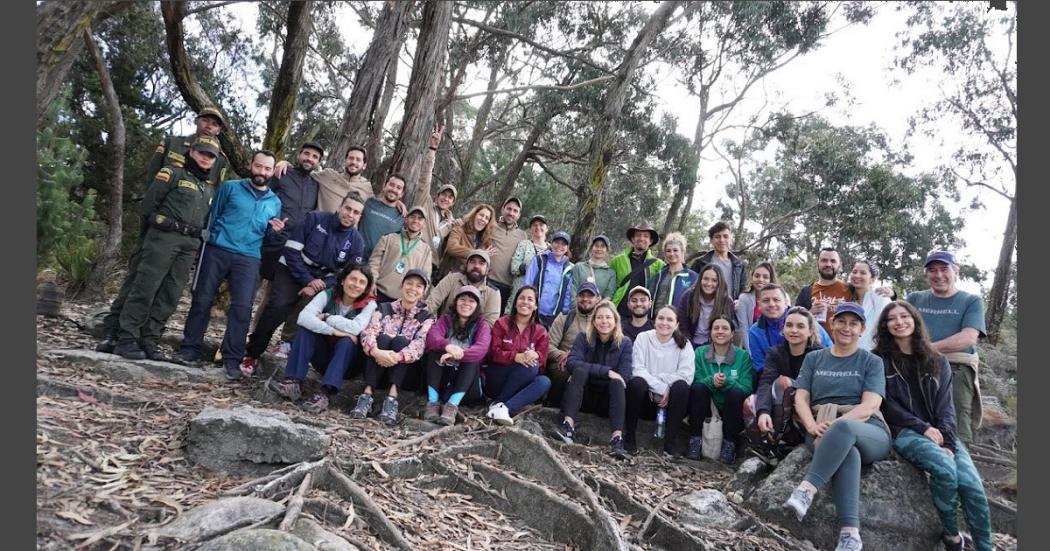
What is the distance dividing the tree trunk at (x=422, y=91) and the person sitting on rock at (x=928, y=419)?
481 centimetres

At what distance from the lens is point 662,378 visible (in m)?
5.48

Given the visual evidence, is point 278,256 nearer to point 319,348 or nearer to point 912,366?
point 319,348

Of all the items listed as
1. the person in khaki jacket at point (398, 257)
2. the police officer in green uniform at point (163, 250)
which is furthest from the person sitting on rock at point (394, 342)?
the police officer in green uniform at point (163, 250)

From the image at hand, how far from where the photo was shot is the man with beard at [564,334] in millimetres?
5719

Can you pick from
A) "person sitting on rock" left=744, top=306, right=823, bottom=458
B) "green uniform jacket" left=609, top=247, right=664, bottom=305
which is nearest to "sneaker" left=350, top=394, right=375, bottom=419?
"green uniform jacket" left=609, top=247, right=664, bottom=305

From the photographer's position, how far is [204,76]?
14.4 m

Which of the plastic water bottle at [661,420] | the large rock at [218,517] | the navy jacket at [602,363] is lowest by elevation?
the large rock at [218,517]

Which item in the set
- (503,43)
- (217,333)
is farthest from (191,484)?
(503,43)

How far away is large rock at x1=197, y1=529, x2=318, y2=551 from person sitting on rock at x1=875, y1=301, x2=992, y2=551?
3.85 meters

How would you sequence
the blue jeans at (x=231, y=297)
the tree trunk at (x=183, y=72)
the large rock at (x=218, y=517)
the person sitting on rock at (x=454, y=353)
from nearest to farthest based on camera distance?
the large rock at (x=218, y=517)
the person sitting on rock at (x=454, y=353)
the blue jeans at (x=231, y=297)
the tree trunk at (x=183, y=72)

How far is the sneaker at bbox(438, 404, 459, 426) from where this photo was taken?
4844 mm

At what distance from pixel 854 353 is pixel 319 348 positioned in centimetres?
404

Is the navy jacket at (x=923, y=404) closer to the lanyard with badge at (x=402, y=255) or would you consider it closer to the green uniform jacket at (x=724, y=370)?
the green uniform jacket at (x=724, y=370)

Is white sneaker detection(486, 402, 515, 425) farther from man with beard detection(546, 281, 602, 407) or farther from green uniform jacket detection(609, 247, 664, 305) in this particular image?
green uniform jacket detection(609, 247, 664, 305)
